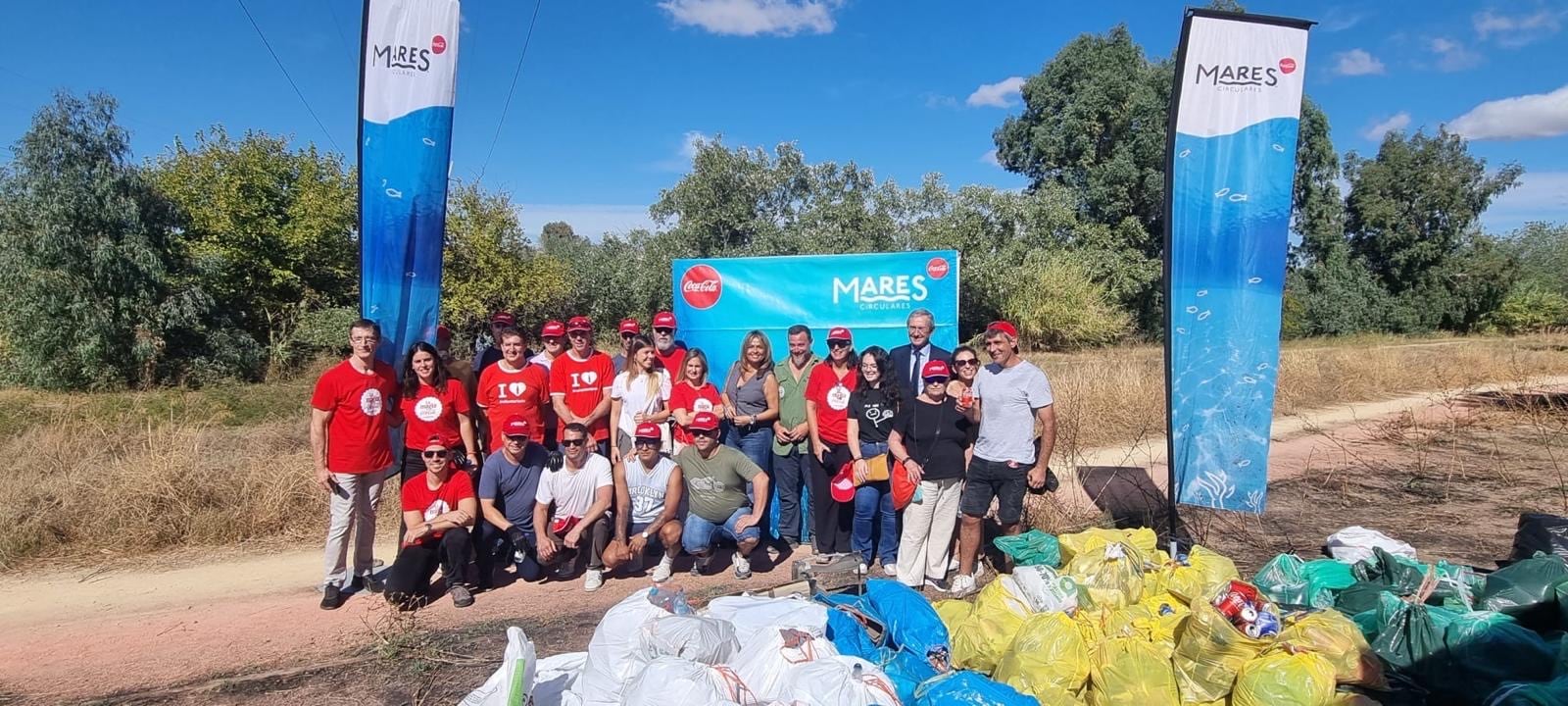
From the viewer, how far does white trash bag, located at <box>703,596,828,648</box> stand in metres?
3.28

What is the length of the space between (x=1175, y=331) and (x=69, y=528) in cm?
796

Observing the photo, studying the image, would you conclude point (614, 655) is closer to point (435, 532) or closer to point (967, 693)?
point (967, 693)

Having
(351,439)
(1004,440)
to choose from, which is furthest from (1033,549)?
(351,439)

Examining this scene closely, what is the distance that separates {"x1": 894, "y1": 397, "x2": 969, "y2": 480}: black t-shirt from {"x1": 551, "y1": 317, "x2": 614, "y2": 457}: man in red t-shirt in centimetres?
224

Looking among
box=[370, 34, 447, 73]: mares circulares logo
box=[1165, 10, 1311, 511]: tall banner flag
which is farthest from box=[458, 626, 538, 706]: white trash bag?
box=[370, 34, 447, 73]: mares circulares logo

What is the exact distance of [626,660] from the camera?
9.68ft

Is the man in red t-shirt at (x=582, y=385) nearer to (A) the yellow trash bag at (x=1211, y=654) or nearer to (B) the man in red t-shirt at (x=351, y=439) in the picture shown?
(B) the man in red t-shirt at (x=351, y=439)

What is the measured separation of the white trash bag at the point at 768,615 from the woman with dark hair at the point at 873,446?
1.39 m

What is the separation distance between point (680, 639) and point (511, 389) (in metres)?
2.74

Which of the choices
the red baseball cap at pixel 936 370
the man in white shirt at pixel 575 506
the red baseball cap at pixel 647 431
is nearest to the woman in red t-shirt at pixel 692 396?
the red baseball cap at pixel 647 431

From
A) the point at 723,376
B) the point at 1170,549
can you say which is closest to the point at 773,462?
the point at 723,376

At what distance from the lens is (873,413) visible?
485 centimetres

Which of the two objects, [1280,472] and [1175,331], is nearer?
[1175,331]

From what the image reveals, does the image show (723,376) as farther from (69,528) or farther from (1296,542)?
(69,528)
